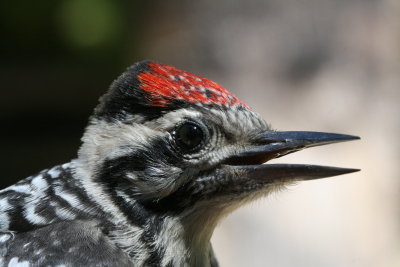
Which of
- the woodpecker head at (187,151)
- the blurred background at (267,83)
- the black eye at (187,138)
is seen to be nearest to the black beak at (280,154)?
the woodpecker head at (187,151)

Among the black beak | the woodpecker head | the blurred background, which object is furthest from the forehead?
the blurred background

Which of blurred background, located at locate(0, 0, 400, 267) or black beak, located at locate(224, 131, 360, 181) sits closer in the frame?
black beak, located at locate(224, 131, 360, 181)

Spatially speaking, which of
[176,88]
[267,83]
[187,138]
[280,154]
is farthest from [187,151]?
[267,83]

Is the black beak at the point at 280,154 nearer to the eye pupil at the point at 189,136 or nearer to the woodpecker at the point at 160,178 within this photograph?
the woodpecker at the point at 160,178

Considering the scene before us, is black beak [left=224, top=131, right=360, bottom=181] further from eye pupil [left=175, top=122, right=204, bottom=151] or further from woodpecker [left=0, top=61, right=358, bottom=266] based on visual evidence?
eye pupil [left=175, top=122, right=204, bottom=151]

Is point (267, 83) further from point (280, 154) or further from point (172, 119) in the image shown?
point (172, 119)
